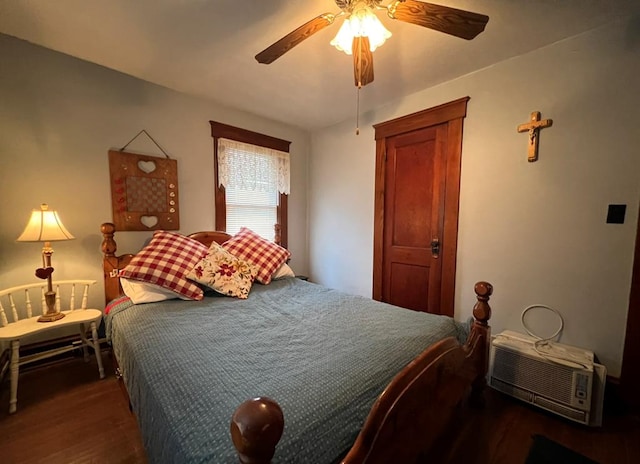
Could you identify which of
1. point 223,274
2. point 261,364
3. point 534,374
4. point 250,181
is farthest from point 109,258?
point 534,374

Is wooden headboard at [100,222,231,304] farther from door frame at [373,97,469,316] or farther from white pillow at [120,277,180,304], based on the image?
door frame at [373,97,469,316]

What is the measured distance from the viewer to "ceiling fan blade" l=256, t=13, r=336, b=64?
132 cm

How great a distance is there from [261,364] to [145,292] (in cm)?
129

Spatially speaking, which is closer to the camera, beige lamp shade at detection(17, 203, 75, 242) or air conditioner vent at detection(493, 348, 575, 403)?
air conditioner vent at detection(493, 348, 575, 403)

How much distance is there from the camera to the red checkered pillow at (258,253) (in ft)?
8.02

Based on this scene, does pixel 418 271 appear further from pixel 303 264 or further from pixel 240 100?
pixel 240 100

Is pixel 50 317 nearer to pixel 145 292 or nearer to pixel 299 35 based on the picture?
pixel 145 292

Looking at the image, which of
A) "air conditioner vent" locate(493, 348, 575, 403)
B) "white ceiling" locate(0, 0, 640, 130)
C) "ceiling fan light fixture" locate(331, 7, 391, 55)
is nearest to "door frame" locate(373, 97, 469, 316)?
"white ceiling" locate(0, 0, 640, 130)

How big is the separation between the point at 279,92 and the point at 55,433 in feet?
9.63

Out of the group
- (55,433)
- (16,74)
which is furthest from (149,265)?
(16,74)

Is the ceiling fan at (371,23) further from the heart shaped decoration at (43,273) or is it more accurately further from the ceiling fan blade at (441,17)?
the heart shaped decoration at (43,273)

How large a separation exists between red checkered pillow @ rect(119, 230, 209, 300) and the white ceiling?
4.75 feet

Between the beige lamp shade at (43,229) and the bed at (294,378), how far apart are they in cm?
66

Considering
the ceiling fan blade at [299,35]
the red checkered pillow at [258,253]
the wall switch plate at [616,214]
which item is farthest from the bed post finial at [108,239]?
the wall switch plate at [616,214]
